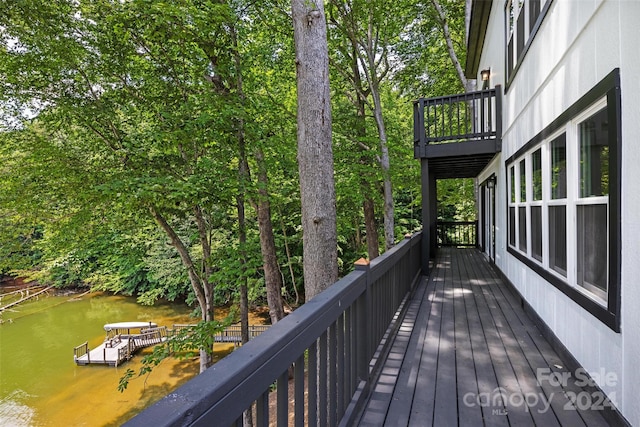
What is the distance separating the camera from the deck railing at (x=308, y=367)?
0.85 metres

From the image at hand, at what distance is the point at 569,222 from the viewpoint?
9.65 feet

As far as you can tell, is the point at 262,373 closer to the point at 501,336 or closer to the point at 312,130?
the point at 312,130

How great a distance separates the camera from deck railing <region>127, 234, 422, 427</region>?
33.6 inches

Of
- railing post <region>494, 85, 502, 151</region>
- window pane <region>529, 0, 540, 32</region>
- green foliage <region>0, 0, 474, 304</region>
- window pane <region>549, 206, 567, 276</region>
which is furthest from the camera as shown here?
green foliage <region>0, 0, 474, 304</region>

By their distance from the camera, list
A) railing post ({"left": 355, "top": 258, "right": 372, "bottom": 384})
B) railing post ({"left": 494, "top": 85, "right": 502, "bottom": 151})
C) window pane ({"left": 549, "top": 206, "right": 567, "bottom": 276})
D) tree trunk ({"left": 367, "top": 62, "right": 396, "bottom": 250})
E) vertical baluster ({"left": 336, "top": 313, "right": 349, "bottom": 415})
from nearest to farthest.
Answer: vertical baluster ({"left": 336, "top": 313, "right": 349, "bottom": 415}), railing post ({"left": 355, "top": 258, "right": 372, "bottom": 384}), window pane ({"left": 549, "top": 206, "right": 567, "bottom": 276}), railing post ({"left": 494, "top": 85, "right": 502, "bottom": 151}), tree trunk ({"left": 367, "top": 62, "right": 396, "bottom": 250})

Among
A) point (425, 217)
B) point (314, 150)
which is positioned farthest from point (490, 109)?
point (314, 150)

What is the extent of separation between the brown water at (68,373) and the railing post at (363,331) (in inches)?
416

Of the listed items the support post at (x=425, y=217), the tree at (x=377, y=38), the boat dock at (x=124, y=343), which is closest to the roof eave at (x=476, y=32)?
the tree at (x=377, y=38)

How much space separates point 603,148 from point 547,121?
54.1 inches

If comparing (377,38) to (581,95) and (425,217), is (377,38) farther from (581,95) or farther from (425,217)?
(581,95)

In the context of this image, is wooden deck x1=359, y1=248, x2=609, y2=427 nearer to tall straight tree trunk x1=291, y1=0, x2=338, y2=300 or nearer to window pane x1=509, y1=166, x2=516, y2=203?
tall straight tree trunk x1=291, y1=0, x2=338, y2=300

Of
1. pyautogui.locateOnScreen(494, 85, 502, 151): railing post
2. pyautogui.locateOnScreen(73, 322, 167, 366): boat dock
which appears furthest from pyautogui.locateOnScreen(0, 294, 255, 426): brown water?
pyautogui.locateOnScreen(494, 85, 502, 151): railing post

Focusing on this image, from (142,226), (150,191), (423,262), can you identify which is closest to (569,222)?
(423,262)

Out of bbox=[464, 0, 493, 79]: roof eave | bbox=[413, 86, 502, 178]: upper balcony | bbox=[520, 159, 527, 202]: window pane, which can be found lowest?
bbox=[520, 159, 527, 202]: window pane
